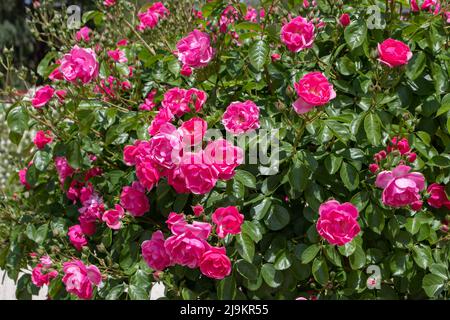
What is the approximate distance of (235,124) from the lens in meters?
1.66

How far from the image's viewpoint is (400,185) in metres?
1.56

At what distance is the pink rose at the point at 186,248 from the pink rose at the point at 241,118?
1.08 feet

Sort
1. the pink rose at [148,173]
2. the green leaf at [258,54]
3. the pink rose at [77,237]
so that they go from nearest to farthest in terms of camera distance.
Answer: the pink rose at [148,173]
the green leaf at [258,54]
the pink rose at [77,237]

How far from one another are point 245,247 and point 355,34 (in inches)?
28.2

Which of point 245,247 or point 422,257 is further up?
point 245,247

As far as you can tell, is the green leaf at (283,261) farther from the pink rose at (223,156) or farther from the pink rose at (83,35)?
the pink rose at (83,35)

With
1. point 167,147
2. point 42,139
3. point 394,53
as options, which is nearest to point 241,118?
point 167,147

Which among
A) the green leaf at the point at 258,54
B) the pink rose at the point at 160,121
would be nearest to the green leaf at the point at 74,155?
the pink rose at the point at 160,121

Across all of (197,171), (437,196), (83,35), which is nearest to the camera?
(197,171)

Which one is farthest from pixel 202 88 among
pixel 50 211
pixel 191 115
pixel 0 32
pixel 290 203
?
pixel 0 32

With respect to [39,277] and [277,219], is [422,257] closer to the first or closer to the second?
[277,219]

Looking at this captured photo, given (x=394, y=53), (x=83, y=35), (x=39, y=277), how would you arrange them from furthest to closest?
(x=83, y=35) < (x=39, y=277) < (x=394, y=53)

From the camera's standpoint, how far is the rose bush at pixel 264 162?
1.59 meters

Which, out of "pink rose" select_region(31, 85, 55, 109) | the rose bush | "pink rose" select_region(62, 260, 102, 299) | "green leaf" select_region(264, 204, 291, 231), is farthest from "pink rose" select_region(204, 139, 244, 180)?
"pink rose" select_region(31, 85, 55, 109)
